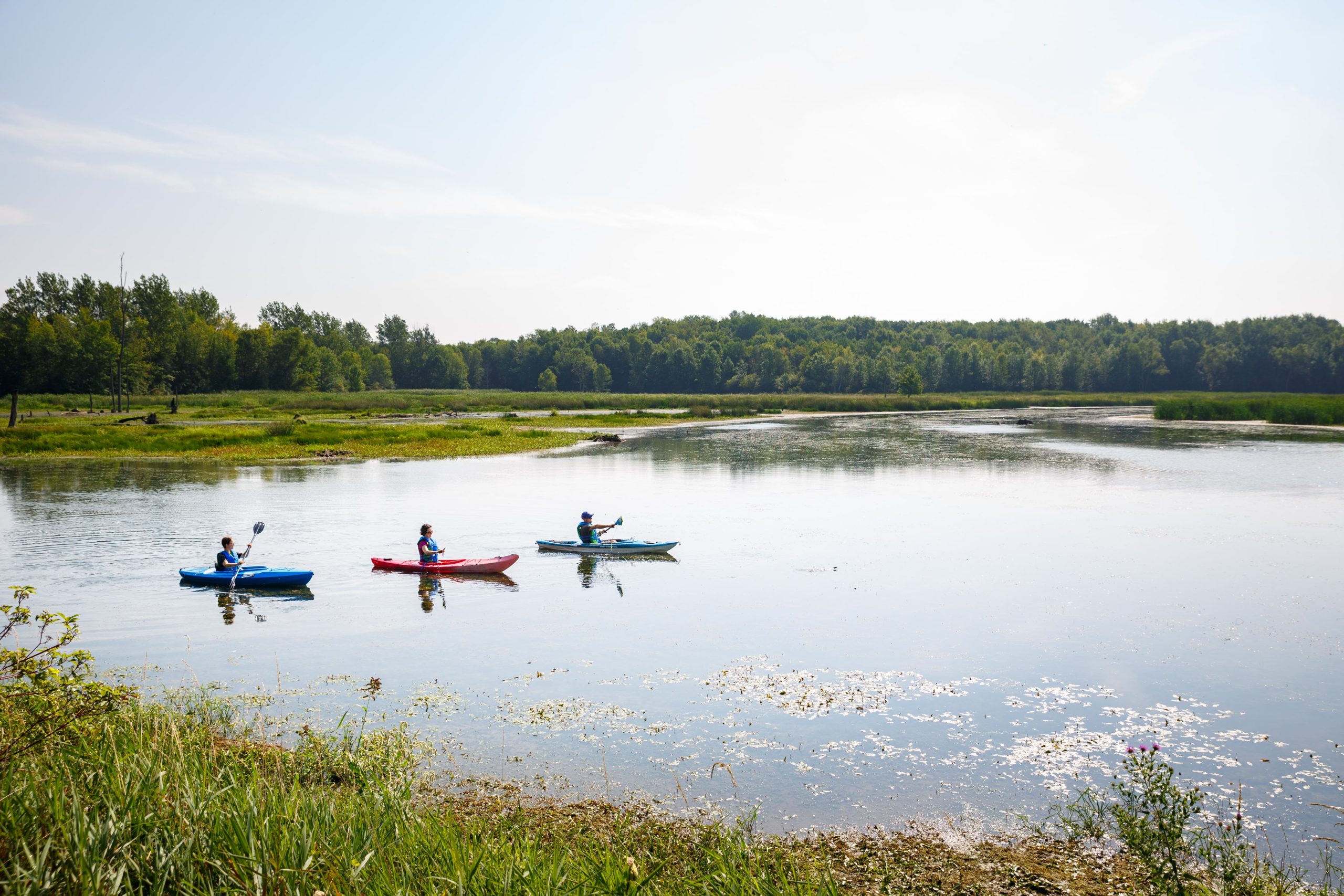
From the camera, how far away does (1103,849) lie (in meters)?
8.02

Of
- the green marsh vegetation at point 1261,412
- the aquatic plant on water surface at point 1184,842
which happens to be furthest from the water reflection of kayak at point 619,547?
the green marsh vegetation at point 1261,412

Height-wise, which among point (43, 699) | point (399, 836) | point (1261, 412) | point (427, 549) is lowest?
point (427, 549)

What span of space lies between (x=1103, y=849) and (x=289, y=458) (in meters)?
46.7

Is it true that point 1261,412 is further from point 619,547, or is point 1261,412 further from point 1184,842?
point 1184,842

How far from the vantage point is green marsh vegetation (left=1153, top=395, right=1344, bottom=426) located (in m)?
70.6

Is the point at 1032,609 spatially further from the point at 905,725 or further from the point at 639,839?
the point at 639,839

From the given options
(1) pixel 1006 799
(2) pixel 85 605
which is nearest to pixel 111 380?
(2) pixel 85 605

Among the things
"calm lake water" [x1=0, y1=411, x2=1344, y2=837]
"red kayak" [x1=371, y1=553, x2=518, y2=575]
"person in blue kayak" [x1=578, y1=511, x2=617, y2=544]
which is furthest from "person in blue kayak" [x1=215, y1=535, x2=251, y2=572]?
"person in blue kayak" [x1=578, y1=511, x2=617, y2=544]

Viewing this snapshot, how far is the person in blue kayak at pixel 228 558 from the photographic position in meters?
19.0

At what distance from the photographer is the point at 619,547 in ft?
73.7

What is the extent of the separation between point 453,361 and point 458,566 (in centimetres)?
17731

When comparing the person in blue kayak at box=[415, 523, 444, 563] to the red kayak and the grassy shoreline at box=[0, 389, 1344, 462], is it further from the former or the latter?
the grassy shoreline at box=[0, 389, 1344, 462]

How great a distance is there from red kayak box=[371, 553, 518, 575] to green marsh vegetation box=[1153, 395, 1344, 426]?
73.0 meters

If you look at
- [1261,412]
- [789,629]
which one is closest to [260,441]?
[789,629]
